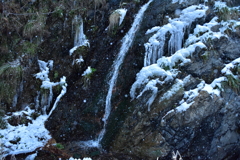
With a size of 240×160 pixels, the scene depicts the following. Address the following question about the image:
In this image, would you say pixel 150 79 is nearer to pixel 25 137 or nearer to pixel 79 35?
pixel 79 35

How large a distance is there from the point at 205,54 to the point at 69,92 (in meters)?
4.85

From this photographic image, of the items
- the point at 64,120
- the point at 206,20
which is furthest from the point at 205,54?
the point at 64,120

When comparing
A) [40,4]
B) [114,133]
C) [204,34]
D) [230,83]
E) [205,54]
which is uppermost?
[40,4]

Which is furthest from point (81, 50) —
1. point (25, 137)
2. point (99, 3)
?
point (25, 137)

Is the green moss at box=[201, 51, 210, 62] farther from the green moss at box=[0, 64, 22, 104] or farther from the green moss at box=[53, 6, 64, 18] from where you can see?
the green moss at box=[0, 64, 22, 104]

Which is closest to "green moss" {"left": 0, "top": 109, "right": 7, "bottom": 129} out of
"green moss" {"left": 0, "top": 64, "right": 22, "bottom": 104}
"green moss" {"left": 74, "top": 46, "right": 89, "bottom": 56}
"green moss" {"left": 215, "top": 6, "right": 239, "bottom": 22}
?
"green moss" {"left": 0, "top": 64, "right": 22, "bottom": 104}

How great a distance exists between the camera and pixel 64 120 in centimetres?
734

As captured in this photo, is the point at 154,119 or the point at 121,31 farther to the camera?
the point at 121,31

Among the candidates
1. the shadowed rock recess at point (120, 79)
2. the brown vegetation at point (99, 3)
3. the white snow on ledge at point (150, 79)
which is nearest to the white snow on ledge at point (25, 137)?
the shadowed rock recess at point (120, 79)

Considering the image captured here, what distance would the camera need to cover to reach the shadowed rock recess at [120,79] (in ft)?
19.9

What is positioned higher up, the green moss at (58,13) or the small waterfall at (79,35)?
the green moss at (58,13)

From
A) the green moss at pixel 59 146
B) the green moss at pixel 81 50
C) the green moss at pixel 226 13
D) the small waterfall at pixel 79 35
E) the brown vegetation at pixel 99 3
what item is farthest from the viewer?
the brown vegetation at pixel 99 3

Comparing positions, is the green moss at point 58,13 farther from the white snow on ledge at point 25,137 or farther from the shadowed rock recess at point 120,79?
the white snow on ledge at point 25,137

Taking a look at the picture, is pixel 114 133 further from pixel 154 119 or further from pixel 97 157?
pixel 154 119
